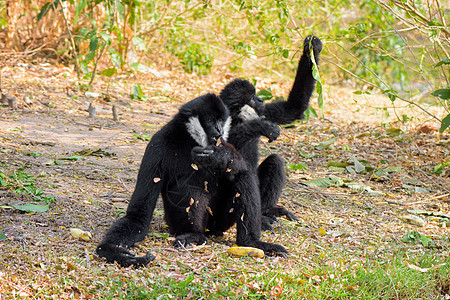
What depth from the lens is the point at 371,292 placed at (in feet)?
10.9

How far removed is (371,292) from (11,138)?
4.81m

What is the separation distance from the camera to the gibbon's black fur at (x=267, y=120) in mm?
4406

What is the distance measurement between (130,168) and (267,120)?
190 cm

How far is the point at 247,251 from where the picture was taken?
12.1 ft

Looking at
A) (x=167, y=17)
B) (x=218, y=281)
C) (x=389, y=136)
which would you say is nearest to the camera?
(x=218, y=281)

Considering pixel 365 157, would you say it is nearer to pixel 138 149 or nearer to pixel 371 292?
pixel 138 149

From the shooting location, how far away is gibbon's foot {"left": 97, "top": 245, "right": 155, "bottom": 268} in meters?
3.41

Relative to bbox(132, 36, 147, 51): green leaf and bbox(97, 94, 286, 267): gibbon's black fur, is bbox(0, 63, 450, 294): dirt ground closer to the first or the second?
bbox(97, 94, 286, 267): gibbon's black fur

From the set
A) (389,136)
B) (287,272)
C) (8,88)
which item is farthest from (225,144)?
(8,88)

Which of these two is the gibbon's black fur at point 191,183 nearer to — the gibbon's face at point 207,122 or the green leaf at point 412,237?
the gibbon's face at point 207,122

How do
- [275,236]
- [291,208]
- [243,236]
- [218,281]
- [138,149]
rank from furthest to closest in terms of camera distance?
[138,149] → [291,208] → [275,236] → [243,236] → [218,281]

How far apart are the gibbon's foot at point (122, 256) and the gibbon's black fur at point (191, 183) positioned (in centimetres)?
27

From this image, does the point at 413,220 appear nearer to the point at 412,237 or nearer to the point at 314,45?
the point at 412,237

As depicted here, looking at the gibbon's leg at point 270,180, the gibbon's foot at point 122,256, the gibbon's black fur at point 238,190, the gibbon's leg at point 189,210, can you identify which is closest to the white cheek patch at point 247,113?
the gibbon's leg at point 270,180
